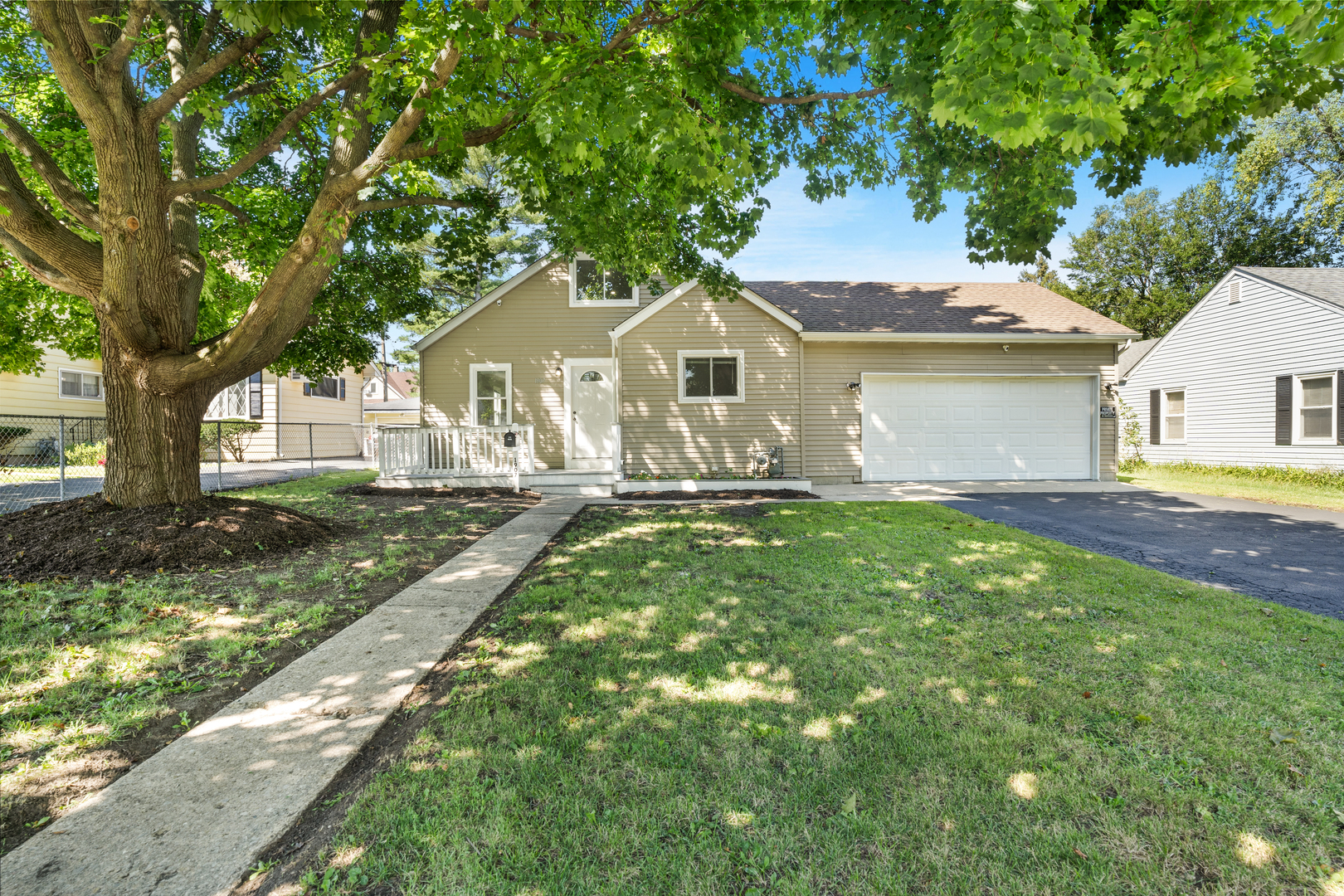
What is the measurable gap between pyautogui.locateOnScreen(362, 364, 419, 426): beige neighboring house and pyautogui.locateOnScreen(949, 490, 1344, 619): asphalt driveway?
20754 millimetres

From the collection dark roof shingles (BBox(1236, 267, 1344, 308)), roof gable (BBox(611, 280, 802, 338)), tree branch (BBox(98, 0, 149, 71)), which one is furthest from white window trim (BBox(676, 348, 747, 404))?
dark roof shingles (BBox(1236, 267, 1344, 308))

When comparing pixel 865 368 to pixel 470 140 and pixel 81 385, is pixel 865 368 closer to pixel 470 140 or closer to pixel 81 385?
pixel 470 140

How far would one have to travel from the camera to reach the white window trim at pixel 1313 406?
11.4 metres

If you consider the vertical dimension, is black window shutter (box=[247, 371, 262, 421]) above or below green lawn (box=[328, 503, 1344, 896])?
above

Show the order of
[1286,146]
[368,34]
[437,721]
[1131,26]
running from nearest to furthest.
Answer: [437,721] → [1131,26] → [368,34] → [1286,146]

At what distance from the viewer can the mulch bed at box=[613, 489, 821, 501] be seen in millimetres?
9691

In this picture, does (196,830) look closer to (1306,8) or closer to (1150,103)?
(1306,8)

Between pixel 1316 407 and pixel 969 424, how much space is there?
758 cm

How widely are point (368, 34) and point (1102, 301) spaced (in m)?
37.6

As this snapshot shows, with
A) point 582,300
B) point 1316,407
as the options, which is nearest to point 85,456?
point 582,300

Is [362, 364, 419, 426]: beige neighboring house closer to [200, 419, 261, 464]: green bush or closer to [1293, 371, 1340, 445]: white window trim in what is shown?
[200, 419, 261, 464]: green bush

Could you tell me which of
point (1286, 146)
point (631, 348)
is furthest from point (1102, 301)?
point (631, 348)

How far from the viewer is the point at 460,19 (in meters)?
4.20

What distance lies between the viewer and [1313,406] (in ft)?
39.2
